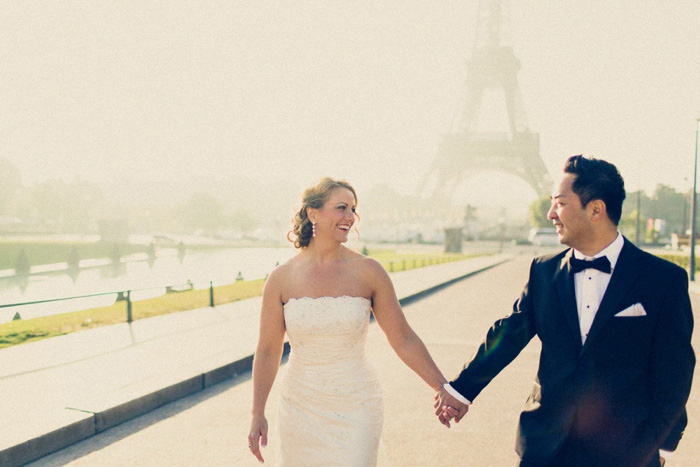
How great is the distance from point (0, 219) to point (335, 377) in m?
16.7

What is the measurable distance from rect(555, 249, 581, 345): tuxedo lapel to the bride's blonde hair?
1050 mm

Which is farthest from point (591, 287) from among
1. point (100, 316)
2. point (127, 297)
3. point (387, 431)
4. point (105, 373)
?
point (100, 316)

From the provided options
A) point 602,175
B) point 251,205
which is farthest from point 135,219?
point 602,175

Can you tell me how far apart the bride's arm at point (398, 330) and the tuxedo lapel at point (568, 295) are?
0.74 m

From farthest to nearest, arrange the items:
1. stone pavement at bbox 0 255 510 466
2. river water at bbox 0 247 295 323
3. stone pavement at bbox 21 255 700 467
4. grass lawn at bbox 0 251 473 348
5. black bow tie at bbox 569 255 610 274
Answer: river water at bbox 0 247 295 323
grass lawn at bbox 0 251 473 348
stone pavement at bbox 0 255 510 466
stone pavement at bbox 21 255 700 467
black bow tie at bbox 569 255 610 274

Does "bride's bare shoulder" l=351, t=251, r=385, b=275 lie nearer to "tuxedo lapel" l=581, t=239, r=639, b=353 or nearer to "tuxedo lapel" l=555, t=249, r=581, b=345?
"tuxedo lapel" l=555, t=249, r=581, b=345

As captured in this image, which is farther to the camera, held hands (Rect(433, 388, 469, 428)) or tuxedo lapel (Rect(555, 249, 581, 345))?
held hands (Rect(433, 388, 469, 428))

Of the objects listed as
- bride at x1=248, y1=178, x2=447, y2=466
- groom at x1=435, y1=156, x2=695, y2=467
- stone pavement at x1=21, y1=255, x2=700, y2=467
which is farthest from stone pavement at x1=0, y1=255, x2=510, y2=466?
groom at x1=435, y1=156, x2=695, y2=467

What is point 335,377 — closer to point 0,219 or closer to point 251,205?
point 0,219

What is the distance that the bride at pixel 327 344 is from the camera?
2537mm

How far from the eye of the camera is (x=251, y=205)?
335 feet

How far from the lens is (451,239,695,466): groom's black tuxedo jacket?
6.63ft

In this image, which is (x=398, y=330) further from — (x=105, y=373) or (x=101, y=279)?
(x=101, y=279)

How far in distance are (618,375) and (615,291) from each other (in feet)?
1.05
